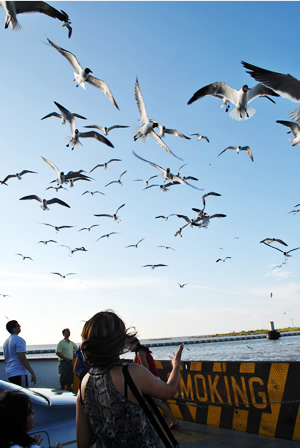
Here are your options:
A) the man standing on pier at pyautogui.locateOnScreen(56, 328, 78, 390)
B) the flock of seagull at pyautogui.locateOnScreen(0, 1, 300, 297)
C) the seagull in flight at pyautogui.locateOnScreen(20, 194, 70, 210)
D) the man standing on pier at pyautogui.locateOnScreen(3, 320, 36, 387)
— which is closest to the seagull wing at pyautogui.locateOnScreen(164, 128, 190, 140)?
the flock of seagull at pyautogui.locateOnScreen(0, 1, 300, 297)

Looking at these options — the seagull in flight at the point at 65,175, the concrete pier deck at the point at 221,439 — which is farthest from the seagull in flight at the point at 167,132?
the concrete pier deck at the point at 221,439

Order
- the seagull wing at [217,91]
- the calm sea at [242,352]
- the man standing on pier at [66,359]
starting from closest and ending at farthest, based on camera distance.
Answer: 1. the man standing on pier at [66,359]
2. the seagull wing at [217,91]
3. the calm sea at [242,352]

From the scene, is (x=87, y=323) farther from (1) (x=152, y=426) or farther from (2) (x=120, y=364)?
(1) (x=152, y=426)

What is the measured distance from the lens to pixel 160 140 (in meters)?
15.2

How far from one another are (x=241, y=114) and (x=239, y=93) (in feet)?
2.79

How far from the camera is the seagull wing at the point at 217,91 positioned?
38.2ft

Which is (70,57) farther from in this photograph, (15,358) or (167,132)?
(15,358)

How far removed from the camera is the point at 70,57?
12.8 meters

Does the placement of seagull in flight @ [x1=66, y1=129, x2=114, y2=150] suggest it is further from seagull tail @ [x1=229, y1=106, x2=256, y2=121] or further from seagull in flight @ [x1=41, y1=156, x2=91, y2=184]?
seagull tail @ [x1=229, y1=106, x2=256, y2=121]

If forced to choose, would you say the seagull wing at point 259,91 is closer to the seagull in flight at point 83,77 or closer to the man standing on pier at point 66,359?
the seagull in flight at point 83,77

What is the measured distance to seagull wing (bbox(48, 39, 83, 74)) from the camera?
1241 cm

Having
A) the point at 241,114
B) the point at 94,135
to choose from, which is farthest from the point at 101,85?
the point at 241,114

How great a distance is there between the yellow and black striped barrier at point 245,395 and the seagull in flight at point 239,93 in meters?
7.94

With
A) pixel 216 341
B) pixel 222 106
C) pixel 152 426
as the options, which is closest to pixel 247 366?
pixel 152 426
